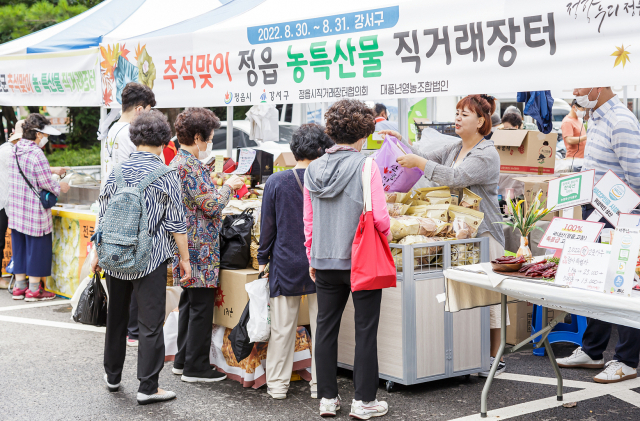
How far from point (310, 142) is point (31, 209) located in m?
4.14

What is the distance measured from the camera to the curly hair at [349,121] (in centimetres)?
378

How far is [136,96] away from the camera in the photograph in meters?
5.43

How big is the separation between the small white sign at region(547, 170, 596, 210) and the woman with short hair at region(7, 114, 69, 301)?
509 centimetres

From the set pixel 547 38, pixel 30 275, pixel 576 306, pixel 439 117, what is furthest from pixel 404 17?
pixel 439 117

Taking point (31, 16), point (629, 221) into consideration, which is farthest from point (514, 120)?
point (31, 16)

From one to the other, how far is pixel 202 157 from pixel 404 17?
5.98ft

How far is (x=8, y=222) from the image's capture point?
7273mm

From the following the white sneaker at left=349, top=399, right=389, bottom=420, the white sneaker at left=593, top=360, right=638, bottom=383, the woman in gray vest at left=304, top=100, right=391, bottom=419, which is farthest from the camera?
the white sneaker at left=593, top=360, right=638, bottom=383

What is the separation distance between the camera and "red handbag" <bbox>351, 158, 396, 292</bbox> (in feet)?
→ 11.9

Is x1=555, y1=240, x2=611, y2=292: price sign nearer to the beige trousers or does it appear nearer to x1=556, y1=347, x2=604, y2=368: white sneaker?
the beige trousers

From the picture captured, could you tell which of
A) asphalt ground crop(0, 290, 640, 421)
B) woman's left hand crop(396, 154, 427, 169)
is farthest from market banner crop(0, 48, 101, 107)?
woman's left hand crop(396, 154, 427, 169)

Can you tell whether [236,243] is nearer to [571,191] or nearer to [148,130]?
[148,130]

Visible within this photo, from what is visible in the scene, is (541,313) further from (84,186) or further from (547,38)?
(84,186)

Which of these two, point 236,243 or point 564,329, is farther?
point 564,329
